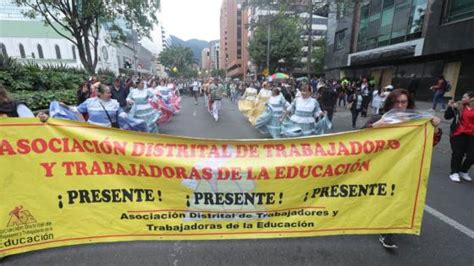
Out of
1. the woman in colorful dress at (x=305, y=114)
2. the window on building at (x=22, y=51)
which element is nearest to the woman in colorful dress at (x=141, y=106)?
the woman in colorful dress at (x=305, y=114)

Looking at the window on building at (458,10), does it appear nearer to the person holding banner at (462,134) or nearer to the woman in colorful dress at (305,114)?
the person holding banner at (462,134)

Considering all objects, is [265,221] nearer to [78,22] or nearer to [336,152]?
[336,152]

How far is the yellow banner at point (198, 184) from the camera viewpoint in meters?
2.30

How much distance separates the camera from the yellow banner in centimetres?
230

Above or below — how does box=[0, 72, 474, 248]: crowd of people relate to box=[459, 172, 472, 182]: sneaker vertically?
above

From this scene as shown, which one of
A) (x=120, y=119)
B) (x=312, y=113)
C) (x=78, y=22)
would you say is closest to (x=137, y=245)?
(x=120, y=119)

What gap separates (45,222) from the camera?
242 centimetres

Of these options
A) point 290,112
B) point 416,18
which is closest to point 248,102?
point 290,112

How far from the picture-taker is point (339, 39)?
24.4 meters

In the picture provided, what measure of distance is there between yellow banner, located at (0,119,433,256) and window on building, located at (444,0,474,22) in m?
14.6

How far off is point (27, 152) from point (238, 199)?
1904mm

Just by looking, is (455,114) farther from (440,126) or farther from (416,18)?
(416,18)

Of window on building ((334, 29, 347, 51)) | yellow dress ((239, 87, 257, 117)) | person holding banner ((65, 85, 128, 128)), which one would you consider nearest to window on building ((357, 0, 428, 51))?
window on building ((334, 29, 347, 51))

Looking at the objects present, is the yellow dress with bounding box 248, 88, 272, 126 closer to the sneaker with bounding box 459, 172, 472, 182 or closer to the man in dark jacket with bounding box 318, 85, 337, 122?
the man in dark jacket with bounding box 318, 85, 337, 122
